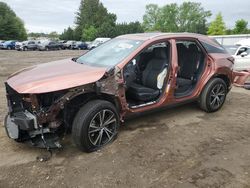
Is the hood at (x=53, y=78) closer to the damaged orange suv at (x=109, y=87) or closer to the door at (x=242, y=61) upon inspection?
the damaged orange suv at (x=109, y=87)

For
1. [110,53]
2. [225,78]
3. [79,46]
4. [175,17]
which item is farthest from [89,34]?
[110,53]

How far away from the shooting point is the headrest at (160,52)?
5.23m

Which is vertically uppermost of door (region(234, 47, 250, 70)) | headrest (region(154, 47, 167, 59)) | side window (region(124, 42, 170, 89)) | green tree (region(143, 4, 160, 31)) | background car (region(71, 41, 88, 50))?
green tree (region(143, 4, 160, 31))

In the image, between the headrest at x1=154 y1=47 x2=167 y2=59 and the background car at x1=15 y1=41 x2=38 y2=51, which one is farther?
the background car at x1=15 y1=41 x2=38 y2=51

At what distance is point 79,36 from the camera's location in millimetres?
74438

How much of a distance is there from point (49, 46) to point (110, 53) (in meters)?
35.7

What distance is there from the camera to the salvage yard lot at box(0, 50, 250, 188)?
3.36 metres

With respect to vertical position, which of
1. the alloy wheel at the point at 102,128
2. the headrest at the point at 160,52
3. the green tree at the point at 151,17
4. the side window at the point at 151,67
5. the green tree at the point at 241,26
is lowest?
the alloy wheel at the point at 102,128

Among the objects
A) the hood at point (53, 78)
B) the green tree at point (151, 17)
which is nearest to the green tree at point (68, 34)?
the green tree at point (151, 17)

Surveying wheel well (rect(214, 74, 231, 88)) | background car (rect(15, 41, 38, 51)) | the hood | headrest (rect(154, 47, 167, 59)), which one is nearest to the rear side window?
wheel well (rect(214, 74, 231, 88))

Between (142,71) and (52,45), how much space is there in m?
35.9

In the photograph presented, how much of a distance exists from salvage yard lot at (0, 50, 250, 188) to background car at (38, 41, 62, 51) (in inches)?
1335

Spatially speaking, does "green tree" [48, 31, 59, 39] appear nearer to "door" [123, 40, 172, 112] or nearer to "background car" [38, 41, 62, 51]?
"background car" [38, 41, 62, 51]

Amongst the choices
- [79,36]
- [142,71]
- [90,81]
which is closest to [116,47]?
[142,71]
